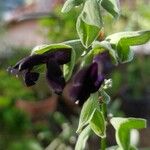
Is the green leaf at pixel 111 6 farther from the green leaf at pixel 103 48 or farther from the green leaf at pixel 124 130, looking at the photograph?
the green leaf at pixel 124 130

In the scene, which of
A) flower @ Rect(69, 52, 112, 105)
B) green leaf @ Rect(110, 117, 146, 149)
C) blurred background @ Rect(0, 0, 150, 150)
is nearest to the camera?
flower @ Rect(69, 52, 112, 105)

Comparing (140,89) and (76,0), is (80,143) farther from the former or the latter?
(140,89)

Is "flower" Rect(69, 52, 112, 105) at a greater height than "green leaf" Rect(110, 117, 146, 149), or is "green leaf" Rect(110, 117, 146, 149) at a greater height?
"flower" Rect(69, 52, 112, 105)

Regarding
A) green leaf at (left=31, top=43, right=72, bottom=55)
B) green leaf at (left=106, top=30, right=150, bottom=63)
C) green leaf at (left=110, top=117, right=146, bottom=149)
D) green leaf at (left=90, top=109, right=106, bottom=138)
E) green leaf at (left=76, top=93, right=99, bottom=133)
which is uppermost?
green leaf at (left=31, top=43, right=72, bottom=55)

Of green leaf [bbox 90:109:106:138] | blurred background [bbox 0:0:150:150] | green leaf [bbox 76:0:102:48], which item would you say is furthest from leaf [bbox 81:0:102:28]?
blurred background [bbox 0:0:150:150]

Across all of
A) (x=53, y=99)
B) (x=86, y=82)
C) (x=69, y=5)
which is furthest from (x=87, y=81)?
(x=53, y=99)

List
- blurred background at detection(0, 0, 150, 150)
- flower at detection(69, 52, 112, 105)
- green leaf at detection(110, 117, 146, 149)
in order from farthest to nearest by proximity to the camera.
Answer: blurred background at detection(0, 0, 150, 150) < green leaf at detection(110, 117, 146, 149) < flower at detection(69, 52, 112, 105)

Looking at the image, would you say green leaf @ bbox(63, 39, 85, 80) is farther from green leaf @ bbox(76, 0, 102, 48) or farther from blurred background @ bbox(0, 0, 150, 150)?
blurred background @ bbox(0, 0, 150, 150)
